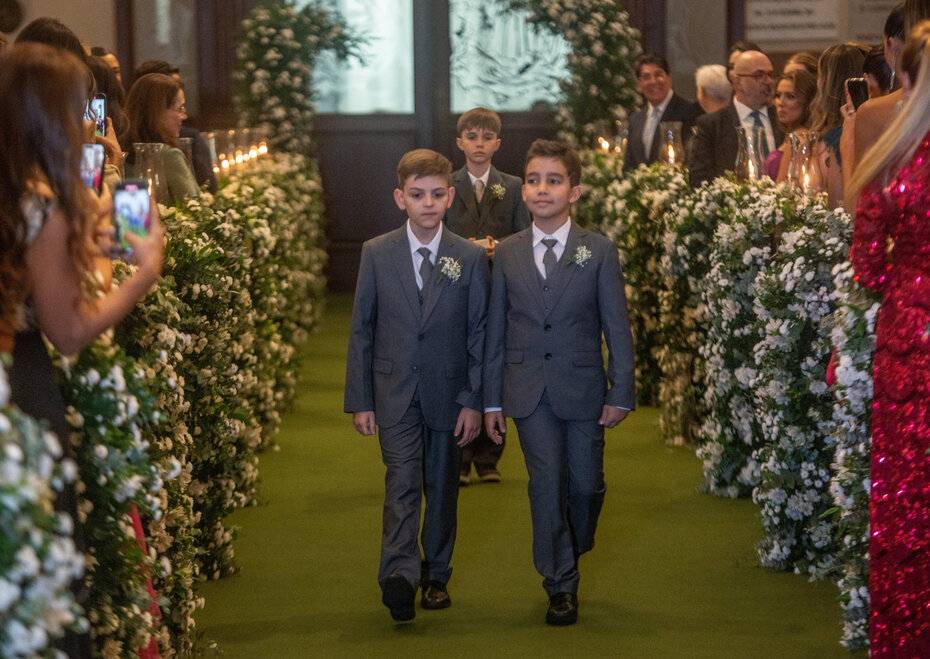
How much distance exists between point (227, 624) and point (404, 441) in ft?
3.00

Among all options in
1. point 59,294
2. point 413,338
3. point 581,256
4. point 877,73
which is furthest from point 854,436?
point 59,294

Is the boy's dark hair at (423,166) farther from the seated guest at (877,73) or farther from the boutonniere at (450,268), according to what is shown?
the seated guest at (877,73)

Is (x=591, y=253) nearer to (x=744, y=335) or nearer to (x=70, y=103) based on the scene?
(x=744, y=335)

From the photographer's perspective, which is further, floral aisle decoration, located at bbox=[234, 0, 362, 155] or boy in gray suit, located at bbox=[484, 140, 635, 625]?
floral aisle decoration, located at bbox=[234, 0, 362, 155]

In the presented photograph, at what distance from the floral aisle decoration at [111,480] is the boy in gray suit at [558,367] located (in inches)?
69.3

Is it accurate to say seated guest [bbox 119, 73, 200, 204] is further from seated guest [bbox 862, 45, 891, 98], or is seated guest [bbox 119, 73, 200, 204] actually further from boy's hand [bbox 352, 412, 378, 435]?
seated guest [bbox 862, 45, 891, 98]

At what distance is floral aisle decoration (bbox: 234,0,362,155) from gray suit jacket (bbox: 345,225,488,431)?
8537 millimetres

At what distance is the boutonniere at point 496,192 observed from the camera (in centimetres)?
655

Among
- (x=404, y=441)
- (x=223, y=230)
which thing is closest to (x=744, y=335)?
(x=404, y=441)

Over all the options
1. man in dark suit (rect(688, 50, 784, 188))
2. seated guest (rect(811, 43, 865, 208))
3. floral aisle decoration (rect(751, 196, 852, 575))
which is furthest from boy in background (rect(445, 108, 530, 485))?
man in dark suit (rect(688, 50, 784, 188))

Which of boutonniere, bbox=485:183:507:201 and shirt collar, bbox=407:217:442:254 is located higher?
boutonniere, bbox=485:183:507:201

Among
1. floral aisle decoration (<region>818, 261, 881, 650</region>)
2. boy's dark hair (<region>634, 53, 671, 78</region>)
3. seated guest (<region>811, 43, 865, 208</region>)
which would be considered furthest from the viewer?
boy's dark hair (<region>634, 53, 671, 78</region>)

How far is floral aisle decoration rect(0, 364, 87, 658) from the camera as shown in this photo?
1.99 meters

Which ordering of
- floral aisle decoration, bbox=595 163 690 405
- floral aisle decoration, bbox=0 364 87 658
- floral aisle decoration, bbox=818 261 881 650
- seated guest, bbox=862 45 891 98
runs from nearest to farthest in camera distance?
floral aisle decoration, bbox=0 364 87 658 < floral aisle decoration, bbox=818 261 881 650 < seated guest, bbox=862 45 891 98 < floral aisle decoration, bbox=595 163 690 405
